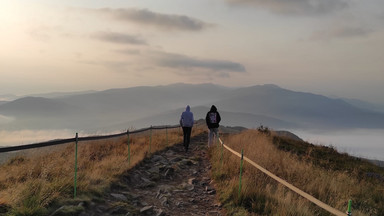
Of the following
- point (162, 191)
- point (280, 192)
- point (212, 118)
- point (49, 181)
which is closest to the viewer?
point (49, 181)

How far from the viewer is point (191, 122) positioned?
46.6ft

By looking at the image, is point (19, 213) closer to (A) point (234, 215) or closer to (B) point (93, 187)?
(B) point (93, 187)

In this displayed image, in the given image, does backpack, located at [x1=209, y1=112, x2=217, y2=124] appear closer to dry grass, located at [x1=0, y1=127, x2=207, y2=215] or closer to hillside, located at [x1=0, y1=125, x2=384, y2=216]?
hillside, located at [x1=0, y1=125, x2=384, y2=216]

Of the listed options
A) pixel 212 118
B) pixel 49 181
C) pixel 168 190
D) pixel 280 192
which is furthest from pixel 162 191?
pixel 212 118

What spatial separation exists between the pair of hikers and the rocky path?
9.09ft

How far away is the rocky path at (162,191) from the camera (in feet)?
19.4

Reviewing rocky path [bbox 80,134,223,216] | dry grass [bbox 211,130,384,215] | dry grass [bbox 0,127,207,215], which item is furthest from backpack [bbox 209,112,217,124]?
dry grass [bbox 0,127,207,215]

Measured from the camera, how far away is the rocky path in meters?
5.92

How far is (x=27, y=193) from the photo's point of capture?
5.05m

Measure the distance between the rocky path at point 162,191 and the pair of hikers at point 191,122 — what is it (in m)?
2.77

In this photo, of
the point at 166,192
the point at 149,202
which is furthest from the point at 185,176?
the point at 149,202

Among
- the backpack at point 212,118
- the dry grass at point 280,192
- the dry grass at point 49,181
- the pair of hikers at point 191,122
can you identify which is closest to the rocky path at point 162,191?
the dry grass at point 49,181

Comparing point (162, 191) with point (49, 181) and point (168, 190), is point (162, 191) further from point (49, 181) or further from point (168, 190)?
point (49, 181)

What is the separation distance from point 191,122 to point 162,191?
22.3 feet
